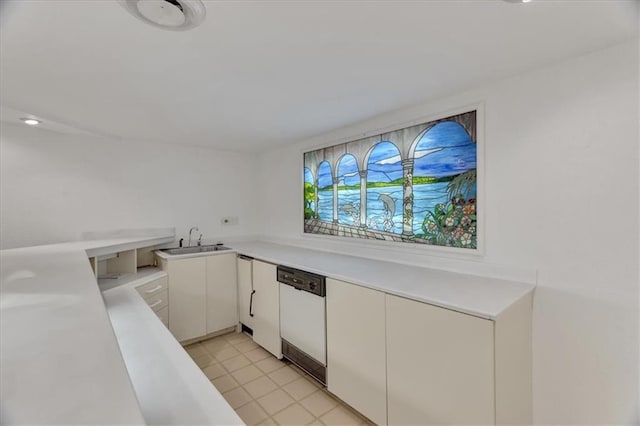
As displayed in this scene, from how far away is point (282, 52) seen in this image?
Result: 1.37 metres

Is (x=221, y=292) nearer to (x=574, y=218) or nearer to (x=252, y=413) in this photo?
(x=252, y=413)

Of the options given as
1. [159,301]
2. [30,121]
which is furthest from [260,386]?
[30,121]

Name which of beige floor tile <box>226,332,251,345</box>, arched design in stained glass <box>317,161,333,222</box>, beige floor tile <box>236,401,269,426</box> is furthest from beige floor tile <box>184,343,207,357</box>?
arched design in stained glass <box>317,161,333,222</box>

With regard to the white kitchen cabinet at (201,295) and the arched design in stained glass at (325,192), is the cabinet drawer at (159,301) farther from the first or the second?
the arched design in stained glass at (325,192)

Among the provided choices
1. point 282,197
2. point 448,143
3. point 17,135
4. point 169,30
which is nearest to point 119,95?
point 169,30

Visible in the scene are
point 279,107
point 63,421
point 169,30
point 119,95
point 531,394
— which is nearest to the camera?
point 63,421

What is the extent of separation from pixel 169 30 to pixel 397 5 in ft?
3.09

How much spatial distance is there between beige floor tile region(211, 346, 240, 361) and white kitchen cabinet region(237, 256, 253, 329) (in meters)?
0.27

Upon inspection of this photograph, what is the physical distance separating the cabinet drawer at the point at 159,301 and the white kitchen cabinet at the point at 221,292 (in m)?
0.38

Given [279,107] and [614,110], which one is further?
[279,107]

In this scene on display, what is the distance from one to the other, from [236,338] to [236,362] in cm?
49

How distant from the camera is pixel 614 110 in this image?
4.40ft

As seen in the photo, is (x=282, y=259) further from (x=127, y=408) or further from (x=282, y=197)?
(x=127, y=408)

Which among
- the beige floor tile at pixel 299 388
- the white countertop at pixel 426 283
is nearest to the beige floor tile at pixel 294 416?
the beige floor tile at pixel 299 388
